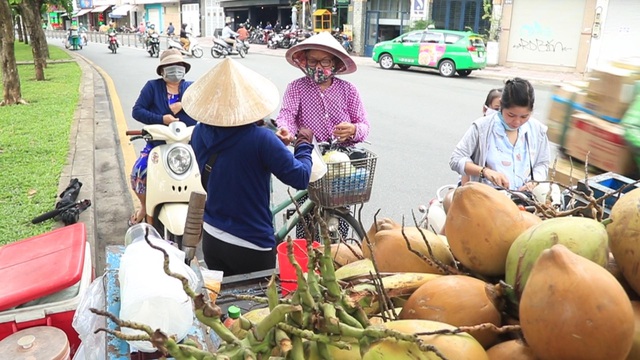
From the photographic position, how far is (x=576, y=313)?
0.87 metres

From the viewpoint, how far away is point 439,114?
10.6m

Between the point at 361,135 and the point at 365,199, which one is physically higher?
the point at 361,135

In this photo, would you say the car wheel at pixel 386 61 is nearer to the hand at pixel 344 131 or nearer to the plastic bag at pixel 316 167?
the hand at pixel 344 131

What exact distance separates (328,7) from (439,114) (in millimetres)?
22090

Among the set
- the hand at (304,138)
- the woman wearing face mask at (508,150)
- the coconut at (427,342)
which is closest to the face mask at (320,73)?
the hand at (304,138)

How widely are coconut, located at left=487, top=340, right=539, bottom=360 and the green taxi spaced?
56.6 ft

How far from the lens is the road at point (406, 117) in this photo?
20.2ft

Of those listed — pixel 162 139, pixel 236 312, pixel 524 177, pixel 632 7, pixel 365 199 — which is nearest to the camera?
pixel 236 312

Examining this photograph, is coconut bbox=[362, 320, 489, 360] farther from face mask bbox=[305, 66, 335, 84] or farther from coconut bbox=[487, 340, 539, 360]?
face mask bbox=[305, 66, 335, 84]

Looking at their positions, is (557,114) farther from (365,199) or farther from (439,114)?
(439,114)

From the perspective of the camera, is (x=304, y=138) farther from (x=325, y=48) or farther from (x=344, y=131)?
(x=325, y=48)

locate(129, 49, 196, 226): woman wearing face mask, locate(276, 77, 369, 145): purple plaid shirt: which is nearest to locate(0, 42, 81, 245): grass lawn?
locate(129, 49, 196, 226): woman wearing face mask

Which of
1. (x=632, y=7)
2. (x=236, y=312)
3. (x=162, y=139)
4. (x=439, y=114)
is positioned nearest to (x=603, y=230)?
(x=236, y=312)

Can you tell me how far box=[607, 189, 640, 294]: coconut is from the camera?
3.42 feet
